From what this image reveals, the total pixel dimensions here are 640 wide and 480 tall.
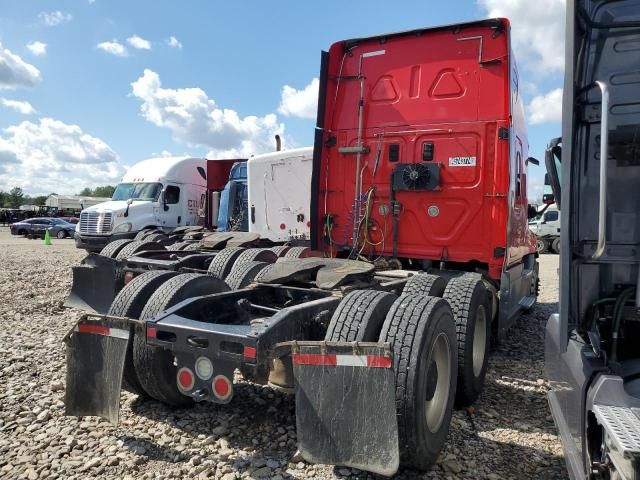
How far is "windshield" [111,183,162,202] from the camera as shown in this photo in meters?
14.6

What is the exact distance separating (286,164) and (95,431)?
6.14 metres

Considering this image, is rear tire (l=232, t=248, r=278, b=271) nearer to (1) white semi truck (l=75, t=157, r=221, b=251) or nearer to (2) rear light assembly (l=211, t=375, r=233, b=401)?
(2) rear light assembly (l=211, t=375, r=233, b=401)

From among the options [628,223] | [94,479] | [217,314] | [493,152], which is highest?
[493,152]

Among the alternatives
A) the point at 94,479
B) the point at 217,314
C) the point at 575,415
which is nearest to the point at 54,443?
the point at 94,479

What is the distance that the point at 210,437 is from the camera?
3.35 m

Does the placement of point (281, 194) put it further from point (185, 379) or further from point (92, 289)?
point (185, 379)

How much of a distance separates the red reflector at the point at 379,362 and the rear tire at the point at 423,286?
161cm

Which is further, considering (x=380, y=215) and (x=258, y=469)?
(x=380, y=215)

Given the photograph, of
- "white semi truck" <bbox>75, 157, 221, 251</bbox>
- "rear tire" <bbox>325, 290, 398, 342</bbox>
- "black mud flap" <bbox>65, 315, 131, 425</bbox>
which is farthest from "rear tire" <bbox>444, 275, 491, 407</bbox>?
"white semi truck" <bbox>75, 157, 221, 251</bbox>

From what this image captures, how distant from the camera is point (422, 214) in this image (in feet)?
17.5

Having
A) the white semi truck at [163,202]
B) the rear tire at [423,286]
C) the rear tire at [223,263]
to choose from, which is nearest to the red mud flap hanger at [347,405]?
the rear tire at [423,286]

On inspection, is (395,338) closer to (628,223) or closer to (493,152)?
(628,223)

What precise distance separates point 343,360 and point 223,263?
3.52 m

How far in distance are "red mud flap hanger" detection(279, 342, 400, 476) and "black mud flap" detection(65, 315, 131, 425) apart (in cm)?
126
